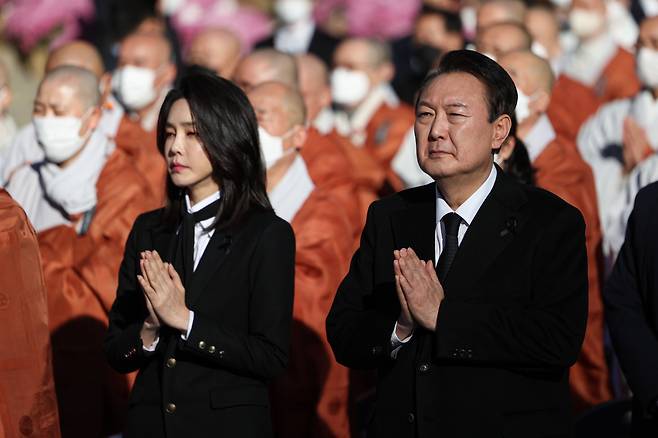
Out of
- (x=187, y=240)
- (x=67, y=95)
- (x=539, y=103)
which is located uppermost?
(x=67, y=95)

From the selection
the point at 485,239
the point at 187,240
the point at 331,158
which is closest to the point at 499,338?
the point at 485,239

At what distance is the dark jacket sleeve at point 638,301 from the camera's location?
407cm

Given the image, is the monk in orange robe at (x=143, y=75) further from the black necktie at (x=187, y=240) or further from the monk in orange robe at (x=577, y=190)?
the black necktie at (x=187, y=240)

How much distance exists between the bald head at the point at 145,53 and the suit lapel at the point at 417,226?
5446mm

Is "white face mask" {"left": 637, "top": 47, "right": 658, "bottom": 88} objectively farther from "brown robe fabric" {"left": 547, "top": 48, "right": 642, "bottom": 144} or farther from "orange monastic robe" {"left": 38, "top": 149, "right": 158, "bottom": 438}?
"orange monastic robe" {"left": 38, "top": 149, "right": 158, "bottom": 438}

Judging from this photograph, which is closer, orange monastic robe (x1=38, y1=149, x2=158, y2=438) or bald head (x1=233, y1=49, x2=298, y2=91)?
orange monastic robe (x1=38, y1=149, x2=158, y2=438)

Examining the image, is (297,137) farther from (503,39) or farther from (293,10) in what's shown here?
(293,10)

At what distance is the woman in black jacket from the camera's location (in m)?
4.17

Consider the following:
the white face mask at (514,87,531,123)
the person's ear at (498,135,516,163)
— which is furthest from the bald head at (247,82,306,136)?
the person's ear at (498,135,516,163)

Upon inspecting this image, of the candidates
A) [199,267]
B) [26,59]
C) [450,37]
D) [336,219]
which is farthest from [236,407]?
[26,59]

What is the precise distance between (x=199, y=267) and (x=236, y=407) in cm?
43

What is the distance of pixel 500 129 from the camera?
3922mm

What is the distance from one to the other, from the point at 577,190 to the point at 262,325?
311cm

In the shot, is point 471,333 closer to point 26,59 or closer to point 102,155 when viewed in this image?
point 102,155
